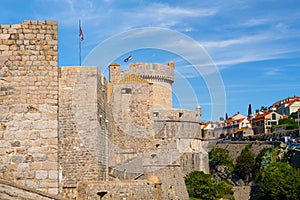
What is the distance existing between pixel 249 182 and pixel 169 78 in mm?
17941

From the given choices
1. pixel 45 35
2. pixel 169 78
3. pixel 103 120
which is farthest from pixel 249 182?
pixel 45 35

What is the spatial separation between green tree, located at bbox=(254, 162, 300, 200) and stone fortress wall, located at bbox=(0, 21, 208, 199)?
43.1 ft

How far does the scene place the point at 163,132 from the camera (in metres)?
29.9

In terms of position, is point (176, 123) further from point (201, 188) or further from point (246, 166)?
point (246, 166)

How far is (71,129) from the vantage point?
11758 millimetres

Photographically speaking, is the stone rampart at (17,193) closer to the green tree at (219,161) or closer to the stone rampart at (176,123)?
the stone rampart at (176,123)

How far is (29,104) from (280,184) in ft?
94.7

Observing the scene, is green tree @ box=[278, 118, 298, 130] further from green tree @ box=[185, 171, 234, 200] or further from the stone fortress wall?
the stone fortress wall

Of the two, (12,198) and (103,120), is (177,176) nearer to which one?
(103,120)

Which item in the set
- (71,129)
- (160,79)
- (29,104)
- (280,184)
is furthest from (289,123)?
(29,104)

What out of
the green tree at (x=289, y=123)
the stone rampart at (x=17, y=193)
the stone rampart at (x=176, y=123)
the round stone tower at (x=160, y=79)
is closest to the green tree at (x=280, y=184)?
the stone rampart at (x=176, y=123)

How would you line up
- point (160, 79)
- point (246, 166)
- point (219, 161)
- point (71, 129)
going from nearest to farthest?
point (71, 129) < point (160, 79) < point (246, 166) < point (219, 161)

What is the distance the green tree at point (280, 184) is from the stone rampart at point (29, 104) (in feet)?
89.5

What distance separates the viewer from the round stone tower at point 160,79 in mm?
33156
